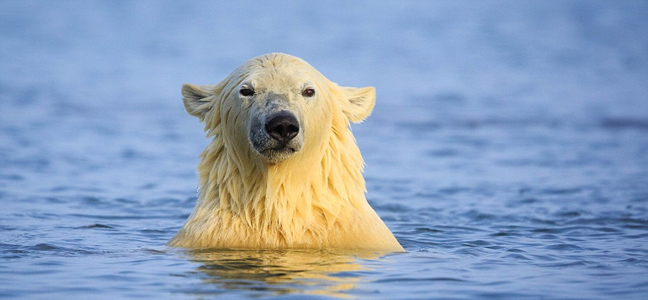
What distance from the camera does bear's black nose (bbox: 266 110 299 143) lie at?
19.7 ft

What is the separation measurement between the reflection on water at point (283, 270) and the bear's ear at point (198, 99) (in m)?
1.11

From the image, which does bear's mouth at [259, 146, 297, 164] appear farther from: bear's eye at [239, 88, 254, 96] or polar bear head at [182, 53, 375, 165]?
bear's eye at [239, 88, 254, 96]

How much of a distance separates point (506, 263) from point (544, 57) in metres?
27.5

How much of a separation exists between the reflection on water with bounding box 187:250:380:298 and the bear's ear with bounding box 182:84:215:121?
3.64 feet

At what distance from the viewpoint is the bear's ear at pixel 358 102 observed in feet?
23.0

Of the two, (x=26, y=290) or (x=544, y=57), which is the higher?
(x=544, y=57)

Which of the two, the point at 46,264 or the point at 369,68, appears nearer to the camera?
the point at 46,264

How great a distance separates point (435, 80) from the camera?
27578 millimetres

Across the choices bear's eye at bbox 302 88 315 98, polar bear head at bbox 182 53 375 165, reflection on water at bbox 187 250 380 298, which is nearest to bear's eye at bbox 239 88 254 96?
polar bear head at bbox 182 53 375 165

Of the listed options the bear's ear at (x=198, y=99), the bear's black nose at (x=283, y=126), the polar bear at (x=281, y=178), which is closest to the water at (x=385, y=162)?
the polar bear at (x=281, y=178)

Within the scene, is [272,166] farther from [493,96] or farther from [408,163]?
[493,96]

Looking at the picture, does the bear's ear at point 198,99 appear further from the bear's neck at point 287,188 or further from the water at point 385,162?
the water at point 385,162

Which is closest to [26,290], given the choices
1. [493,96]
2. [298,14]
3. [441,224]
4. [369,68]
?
[441,224]

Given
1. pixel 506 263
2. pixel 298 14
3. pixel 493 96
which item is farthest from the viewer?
pixel 298 14
